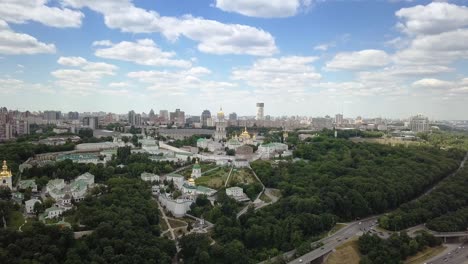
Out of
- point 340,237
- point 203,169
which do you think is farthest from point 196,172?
point 340,237

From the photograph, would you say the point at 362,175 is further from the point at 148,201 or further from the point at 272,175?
the point at 148,201

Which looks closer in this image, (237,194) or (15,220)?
(15,220)

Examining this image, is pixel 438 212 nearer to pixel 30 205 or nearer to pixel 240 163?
pixel 240 163

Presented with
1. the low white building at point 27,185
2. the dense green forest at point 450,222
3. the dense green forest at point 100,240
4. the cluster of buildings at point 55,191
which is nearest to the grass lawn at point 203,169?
the cluster of buildings at point 55,191

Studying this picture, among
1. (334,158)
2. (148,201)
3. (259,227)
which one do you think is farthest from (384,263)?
(334,158)

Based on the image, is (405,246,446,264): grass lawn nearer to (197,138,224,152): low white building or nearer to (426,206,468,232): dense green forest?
(426,206,468,232): dense green forest

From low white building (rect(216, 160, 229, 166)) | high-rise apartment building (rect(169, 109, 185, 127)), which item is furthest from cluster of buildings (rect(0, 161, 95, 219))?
high-rise apartment building (rect(169, 109, 185, 127))
